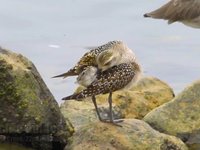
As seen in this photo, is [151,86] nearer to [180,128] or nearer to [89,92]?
[180,128]

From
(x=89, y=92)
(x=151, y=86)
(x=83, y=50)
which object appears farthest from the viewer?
(x=83, y=50)

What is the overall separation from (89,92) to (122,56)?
60 centimetres

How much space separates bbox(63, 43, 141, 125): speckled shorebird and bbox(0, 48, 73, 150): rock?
31cm

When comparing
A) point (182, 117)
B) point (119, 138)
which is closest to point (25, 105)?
point (119, 138)

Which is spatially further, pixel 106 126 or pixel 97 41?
pixel 97 41

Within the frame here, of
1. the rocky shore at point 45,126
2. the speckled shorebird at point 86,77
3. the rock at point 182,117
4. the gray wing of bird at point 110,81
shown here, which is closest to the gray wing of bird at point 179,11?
the rock at point 182,117

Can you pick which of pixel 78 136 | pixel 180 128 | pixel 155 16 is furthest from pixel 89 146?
pixel 155 16

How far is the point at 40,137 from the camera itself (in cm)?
983

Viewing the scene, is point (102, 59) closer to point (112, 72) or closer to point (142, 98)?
point (112, 72)

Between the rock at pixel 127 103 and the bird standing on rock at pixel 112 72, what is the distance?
121cm

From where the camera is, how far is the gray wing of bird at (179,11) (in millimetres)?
15039

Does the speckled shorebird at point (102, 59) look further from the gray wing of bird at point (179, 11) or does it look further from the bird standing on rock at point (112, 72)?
the gray wing of bird at point (179, 11)

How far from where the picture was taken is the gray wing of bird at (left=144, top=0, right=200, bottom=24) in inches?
592

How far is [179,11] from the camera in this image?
15.1m
